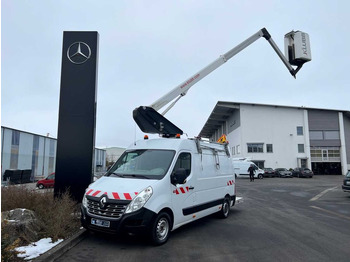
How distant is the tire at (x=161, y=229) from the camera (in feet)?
18.3

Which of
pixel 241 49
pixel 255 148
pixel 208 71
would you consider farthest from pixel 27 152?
pixel 255 148

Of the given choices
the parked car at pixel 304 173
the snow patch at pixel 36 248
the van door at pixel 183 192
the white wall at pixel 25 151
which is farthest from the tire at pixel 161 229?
the parked car at pixel 304 173

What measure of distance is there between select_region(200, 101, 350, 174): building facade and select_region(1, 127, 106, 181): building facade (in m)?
30.7

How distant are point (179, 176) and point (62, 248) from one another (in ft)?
8.81

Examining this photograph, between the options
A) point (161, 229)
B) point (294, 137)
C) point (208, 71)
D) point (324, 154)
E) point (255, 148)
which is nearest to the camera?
point (161, 229)

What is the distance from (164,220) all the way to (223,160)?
393 centimetres

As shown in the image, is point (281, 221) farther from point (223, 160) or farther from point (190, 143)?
point (190, 143)

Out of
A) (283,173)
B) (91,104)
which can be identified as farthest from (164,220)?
(283,173)

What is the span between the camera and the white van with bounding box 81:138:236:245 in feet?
17.9

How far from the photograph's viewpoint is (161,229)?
233 inches

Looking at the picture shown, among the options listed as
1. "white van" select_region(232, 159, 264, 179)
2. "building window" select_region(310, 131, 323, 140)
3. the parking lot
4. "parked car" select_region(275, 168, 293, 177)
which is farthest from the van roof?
"building window" select_region(310, 131, 323, 140)

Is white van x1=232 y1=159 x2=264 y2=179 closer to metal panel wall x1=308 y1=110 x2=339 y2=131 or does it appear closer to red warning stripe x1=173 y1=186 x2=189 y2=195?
metal panel wall x1=308 y1=110 x2=339 y2=131

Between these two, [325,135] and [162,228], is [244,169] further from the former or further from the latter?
[162,228]

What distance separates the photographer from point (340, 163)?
160ft
